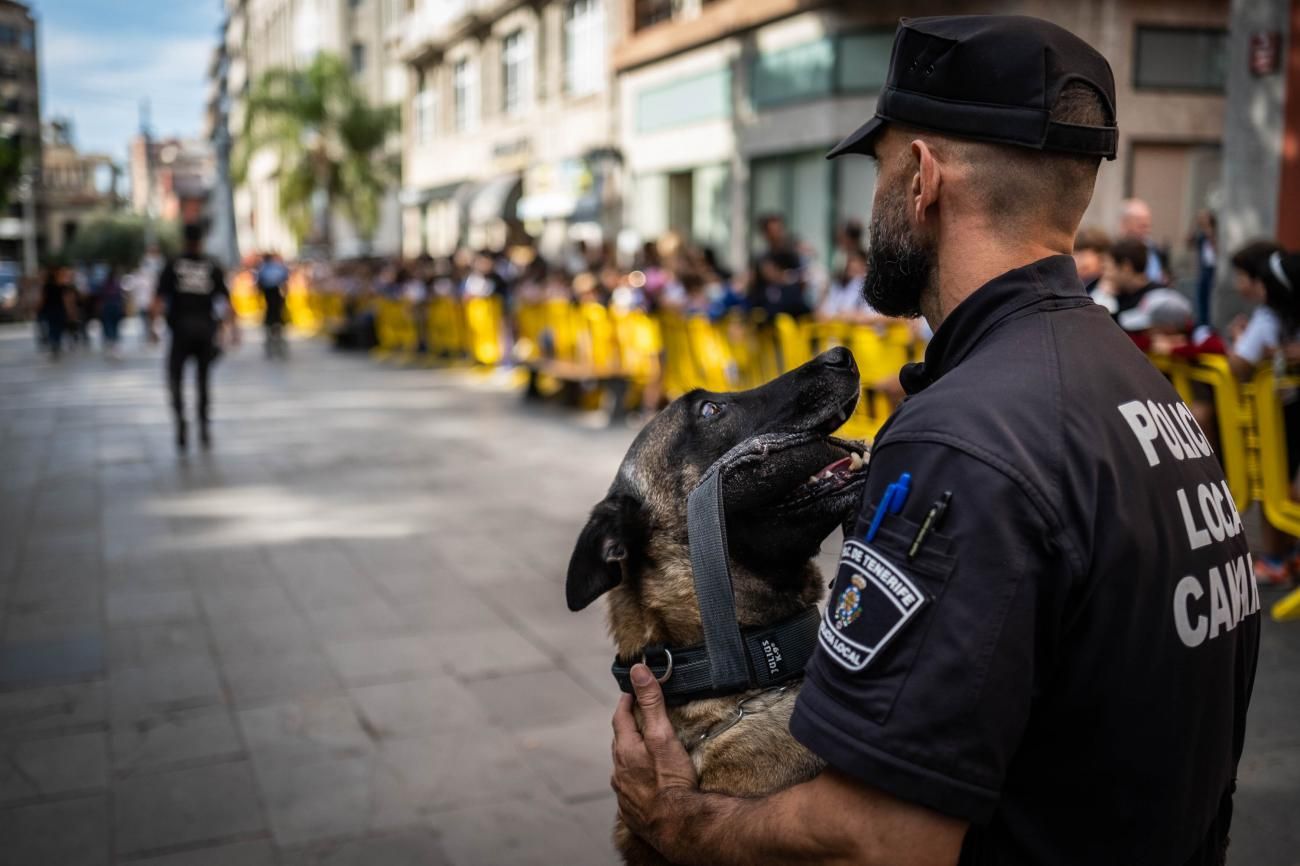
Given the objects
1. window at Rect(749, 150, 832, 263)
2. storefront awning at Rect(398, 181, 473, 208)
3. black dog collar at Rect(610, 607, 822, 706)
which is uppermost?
storefront awning at Rect(398, 181, 473, 208)

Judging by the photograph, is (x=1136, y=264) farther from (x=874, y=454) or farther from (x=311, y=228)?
(x=311, y=228)

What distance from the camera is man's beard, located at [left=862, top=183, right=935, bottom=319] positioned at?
1716 mm

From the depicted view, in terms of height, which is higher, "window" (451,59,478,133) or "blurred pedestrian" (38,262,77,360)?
"window" (451,59,478,133)

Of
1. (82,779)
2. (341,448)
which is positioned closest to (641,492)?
(82,779)

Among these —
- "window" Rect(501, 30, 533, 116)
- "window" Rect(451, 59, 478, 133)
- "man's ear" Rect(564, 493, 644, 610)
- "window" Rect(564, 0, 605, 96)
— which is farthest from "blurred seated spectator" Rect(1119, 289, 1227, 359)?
"window" Rect(451, 59, 478, 133)

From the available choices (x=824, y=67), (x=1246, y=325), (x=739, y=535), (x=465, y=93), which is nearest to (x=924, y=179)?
(x=739, y=535)

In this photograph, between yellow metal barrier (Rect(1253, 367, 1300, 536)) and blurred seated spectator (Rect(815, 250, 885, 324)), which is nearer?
yellow metal barrier (Rect(1253, 367, 1300, 536))

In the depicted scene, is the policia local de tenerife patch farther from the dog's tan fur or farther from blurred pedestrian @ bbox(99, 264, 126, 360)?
blurred pedestrian @ bbox(99, 264, 126, 360)

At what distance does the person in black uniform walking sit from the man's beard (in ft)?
33.6

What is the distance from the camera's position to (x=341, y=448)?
1151cm

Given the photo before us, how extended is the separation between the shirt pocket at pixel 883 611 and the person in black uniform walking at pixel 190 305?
1056 centimetres

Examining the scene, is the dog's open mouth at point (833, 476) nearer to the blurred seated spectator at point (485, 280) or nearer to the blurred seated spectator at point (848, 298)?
the blurred seated spectator at point (848, 298)

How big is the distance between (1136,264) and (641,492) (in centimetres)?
560

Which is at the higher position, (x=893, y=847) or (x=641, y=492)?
(x=641, y=492)
